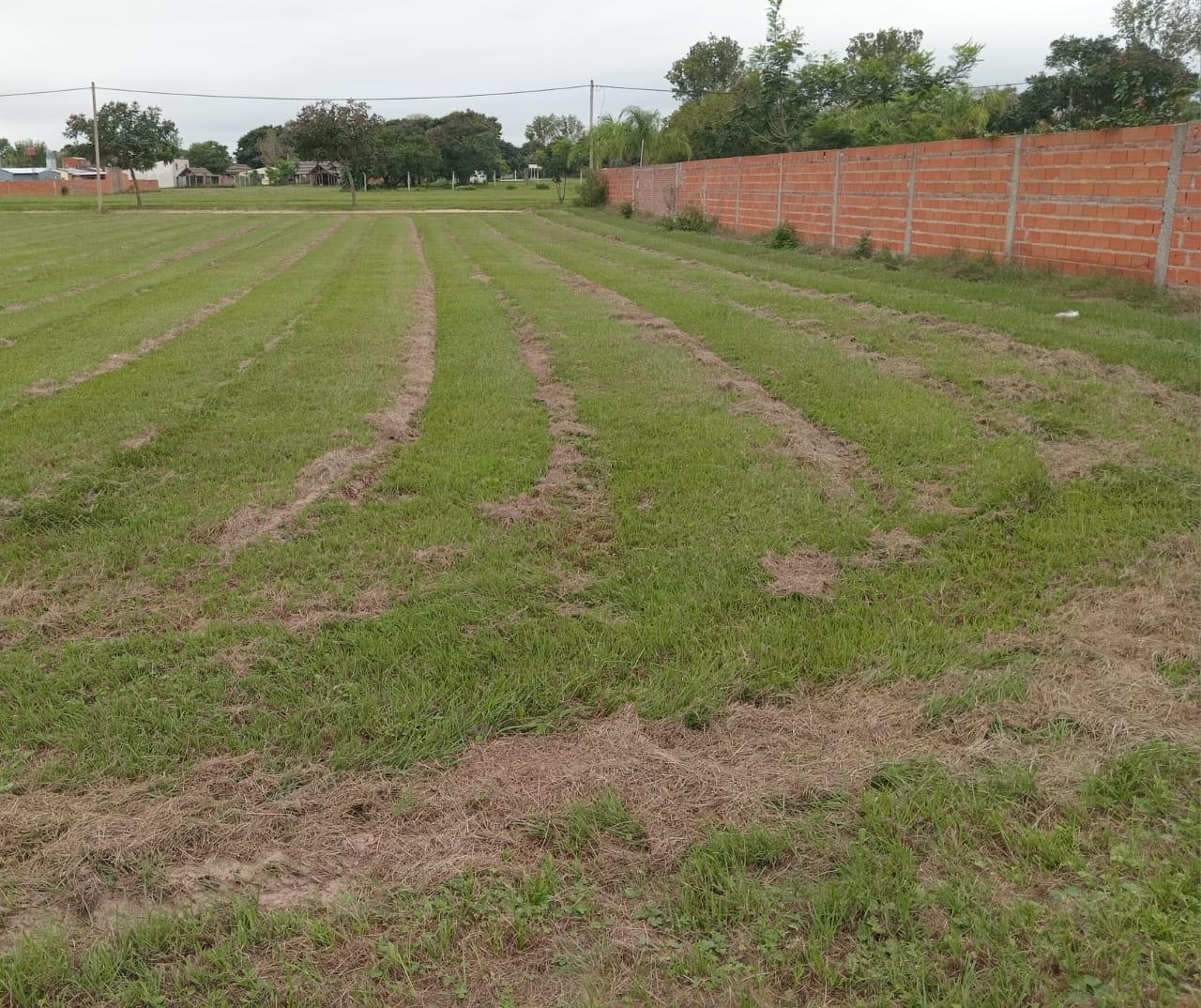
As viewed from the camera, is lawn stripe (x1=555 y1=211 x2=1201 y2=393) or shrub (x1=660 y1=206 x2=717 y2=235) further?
shrub (x1=660 y1=206 x2=717 y2=235)

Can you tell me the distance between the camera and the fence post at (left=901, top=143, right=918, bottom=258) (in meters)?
15.1

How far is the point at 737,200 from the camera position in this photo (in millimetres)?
22875

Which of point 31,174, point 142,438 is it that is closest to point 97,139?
point 142,438

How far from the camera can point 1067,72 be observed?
27031mm

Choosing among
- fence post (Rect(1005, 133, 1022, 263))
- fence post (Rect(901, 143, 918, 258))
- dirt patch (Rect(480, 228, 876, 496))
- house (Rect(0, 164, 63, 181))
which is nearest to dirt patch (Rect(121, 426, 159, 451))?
dirt patch (Rect(480, 228, 876, 496))

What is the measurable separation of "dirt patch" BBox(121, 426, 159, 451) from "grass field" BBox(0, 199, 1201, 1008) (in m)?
0.11

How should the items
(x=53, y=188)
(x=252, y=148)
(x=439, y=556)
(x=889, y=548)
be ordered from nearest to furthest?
(x=439, y=556), (x=889, y=548), (x=53, y=188), (x=252, y=148)

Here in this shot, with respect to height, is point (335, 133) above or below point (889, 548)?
above

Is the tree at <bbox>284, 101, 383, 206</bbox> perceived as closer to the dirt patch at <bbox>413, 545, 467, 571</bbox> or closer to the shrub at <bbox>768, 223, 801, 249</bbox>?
the shrub at <bbox>768, 223, 801, 249</bbox>

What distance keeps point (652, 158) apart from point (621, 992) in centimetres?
3904

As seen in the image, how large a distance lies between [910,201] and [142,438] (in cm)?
1305

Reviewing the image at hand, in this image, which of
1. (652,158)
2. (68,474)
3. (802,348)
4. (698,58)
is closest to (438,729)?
(68,474)

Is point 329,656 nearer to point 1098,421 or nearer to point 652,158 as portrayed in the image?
point 1098,421

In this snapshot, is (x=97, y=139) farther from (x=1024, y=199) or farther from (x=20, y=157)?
(x=20, y=157)
